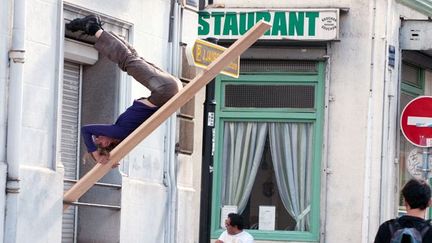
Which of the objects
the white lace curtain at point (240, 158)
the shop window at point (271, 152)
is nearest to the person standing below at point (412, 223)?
the shop window at point (271, 152)

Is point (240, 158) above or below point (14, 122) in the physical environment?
below

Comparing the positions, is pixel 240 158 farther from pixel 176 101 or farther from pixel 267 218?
pixel 176 101

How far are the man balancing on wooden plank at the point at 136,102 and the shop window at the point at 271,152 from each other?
1194 cm

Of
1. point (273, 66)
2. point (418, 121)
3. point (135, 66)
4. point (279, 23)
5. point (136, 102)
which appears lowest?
point (136, 102)

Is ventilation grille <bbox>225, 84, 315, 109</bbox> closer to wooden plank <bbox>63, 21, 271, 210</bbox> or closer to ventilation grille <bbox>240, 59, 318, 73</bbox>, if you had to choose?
ventilation grille <bbox>240, 59, 318, 73</bbox>

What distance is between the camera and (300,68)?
929 inches

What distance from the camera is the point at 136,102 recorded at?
38.2 ft

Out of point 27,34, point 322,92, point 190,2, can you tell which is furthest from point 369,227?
point 27,34

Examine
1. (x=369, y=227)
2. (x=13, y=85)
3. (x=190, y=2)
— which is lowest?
(x=369, y=227)

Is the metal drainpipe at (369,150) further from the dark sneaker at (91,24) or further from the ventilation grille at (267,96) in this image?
the dark sneaker at (91,24)

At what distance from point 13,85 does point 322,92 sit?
11.4 m

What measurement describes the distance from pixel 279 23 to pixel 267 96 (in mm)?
1257

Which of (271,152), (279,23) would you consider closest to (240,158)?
(271,152)

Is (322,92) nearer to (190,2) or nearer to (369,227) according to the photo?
(369,227)
